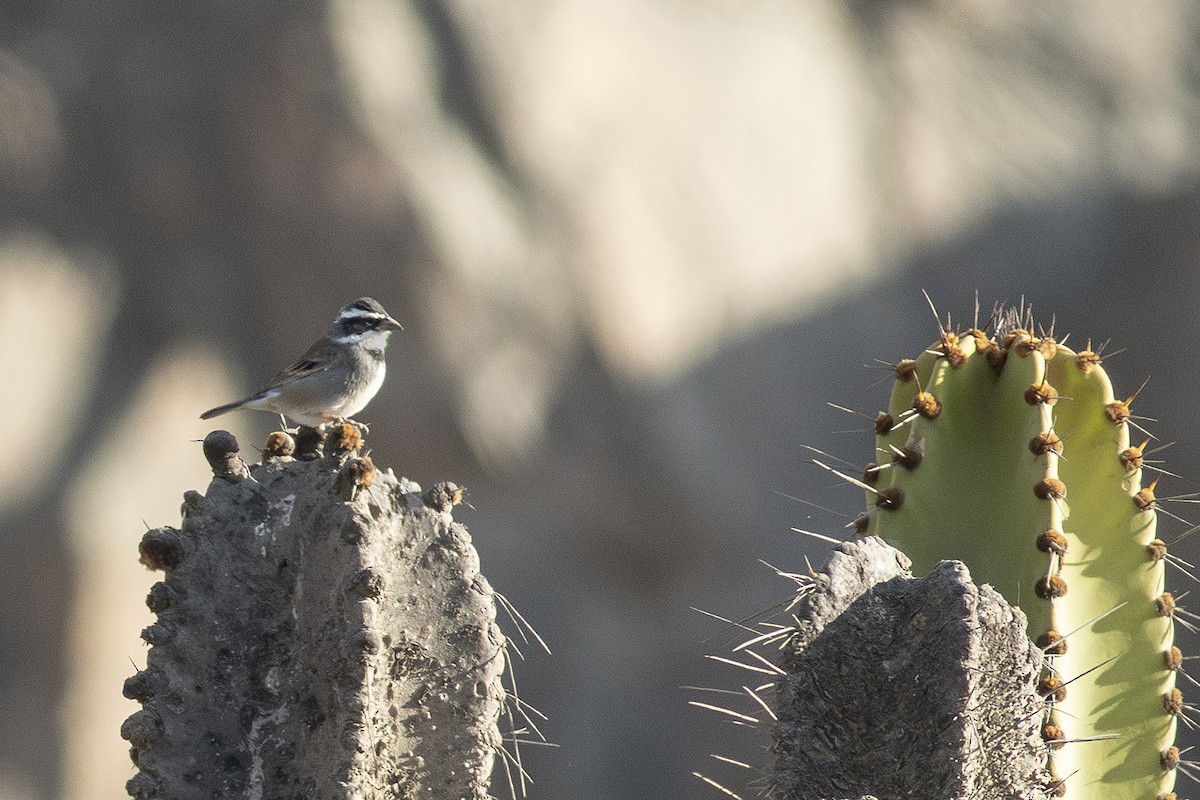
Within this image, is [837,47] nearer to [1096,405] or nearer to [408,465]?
[408,465]

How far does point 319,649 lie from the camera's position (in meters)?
2.05

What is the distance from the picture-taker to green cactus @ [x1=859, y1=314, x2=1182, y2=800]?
8.67 feet

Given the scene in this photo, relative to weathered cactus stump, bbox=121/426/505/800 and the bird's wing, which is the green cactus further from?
the bird's wing

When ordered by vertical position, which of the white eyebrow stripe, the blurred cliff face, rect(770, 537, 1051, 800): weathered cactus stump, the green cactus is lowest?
rect(770, 537, 1051, 800): weathered cactus stump

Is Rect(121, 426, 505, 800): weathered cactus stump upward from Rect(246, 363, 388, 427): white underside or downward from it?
downward

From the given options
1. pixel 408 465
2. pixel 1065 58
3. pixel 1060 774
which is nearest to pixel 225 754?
pixel 1060 774

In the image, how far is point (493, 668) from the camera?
6.85 ft

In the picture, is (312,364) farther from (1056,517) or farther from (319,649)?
(1056,517)

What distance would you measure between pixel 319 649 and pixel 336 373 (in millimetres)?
1513

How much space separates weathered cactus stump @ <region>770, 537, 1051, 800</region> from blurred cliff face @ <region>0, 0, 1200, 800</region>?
16.6 ft

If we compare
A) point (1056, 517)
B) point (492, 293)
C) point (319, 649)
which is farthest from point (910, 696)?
point (492, 293)

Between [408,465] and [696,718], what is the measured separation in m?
1.89

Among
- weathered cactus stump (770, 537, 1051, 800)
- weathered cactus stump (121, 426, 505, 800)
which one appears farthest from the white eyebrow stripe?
weathered cactus stump (770, 537, 1051, 800)

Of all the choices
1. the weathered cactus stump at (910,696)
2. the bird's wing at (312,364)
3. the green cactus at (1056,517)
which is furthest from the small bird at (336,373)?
the weathered cactus stump at (910,696)
